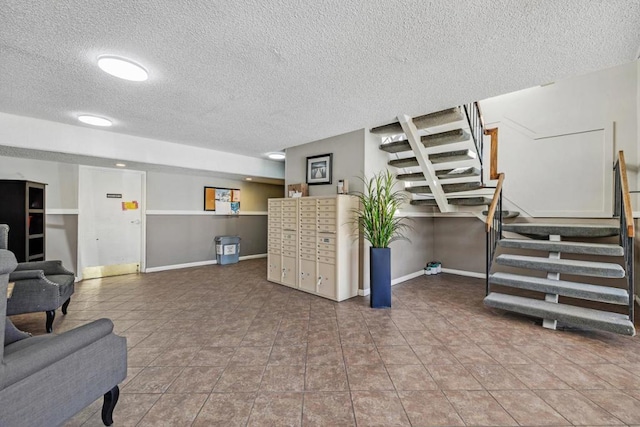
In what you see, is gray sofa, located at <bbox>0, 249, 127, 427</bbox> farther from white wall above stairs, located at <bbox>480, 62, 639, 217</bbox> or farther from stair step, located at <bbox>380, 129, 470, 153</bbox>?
white wall above stairs, located at <bbox>480, 62, 639, 217</bbox>

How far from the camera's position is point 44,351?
1.16m

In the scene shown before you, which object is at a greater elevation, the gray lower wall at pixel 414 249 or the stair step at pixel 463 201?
the stair step at pixel 463 201

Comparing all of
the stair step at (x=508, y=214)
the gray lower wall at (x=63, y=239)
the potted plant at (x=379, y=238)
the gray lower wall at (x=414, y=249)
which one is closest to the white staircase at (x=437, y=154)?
the stair step at (x=508, y=214)

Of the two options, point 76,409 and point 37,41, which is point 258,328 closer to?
point 76,409

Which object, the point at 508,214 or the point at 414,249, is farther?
the point at 414,249

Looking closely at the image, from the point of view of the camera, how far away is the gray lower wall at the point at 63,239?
4.45 meters

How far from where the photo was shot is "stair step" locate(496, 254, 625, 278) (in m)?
2.73

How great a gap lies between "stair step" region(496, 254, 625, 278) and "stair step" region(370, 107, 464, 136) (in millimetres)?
1829

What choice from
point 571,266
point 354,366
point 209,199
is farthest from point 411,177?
point 209,199

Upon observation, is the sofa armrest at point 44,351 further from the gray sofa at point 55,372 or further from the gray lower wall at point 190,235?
the gray lower wall at point 190,235

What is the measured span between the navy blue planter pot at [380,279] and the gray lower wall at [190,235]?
166 inches

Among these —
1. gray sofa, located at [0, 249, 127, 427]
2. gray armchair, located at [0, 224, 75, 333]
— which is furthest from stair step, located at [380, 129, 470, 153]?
gray armchair, located at [0, 224, 75, 333]

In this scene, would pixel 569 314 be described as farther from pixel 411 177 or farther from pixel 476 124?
pixel 476 124

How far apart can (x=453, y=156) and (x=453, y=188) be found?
0.65 meters
